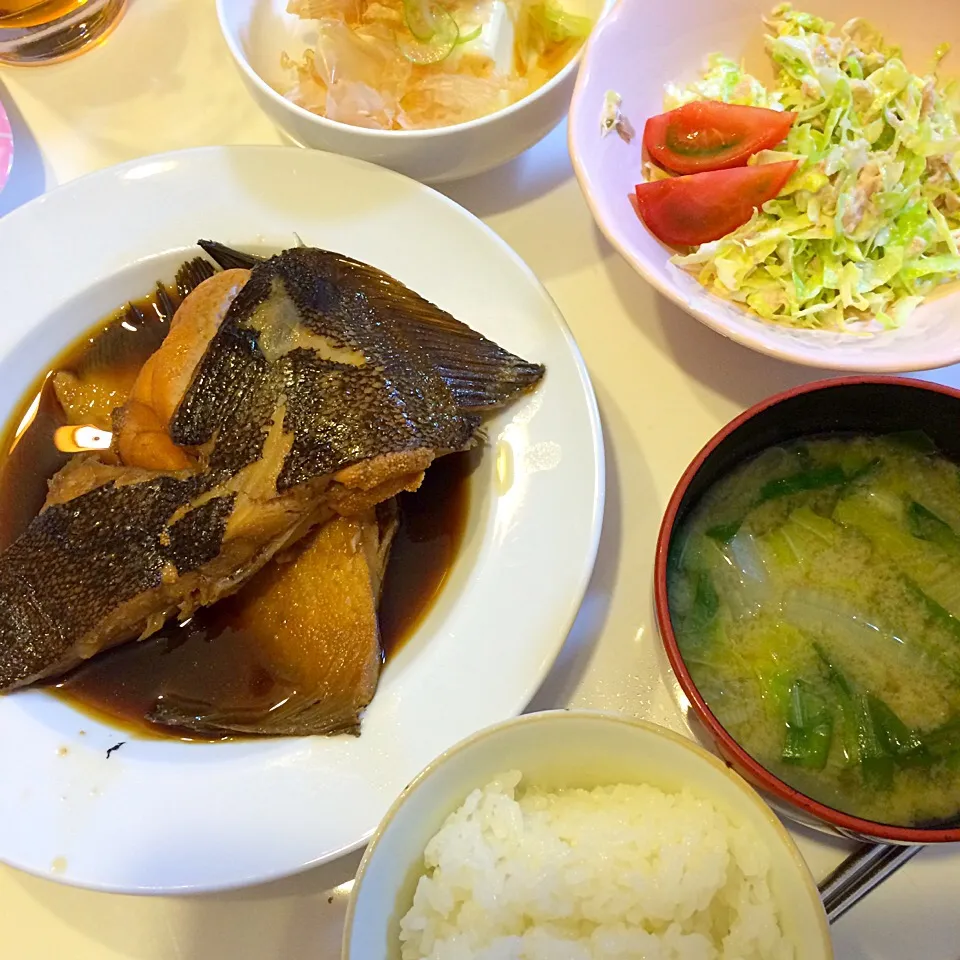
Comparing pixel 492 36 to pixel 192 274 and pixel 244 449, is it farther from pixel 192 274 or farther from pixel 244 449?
pixel 244 449

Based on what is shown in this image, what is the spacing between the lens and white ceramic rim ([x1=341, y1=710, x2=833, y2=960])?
1057 millimetres

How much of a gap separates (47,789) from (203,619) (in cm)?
43

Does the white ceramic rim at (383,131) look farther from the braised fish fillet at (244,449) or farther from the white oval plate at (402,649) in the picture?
the braised fish fillet at (244,449)

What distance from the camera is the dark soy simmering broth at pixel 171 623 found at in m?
1.70

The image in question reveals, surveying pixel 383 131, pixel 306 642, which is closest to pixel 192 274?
pixel 383 131

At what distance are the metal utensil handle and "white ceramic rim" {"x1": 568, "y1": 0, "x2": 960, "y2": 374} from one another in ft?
2.86

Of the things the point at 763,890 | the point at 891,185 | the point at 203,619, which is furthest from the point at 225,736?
the point at 891,185

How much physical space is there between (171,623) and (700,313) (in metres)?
1.27

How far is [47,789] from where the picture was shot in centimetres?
148

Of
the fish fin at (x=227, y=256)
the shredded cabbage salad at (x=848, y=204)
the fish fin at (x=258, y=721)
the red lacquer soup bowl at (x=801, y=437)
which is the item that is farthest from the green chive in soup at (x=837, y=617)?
the fish fin at (x=227, y=256)

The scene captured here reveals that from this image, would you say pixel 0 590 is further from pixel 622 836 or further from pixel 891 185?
pixel 891 185

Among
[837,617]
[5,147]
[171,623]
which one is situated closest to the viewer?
[837,617]

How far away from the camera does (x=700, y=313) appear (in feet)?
5.24

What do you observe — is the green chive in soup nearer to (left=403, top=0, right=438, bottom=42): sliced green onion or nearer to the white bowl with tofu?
the white bowl with tofu
